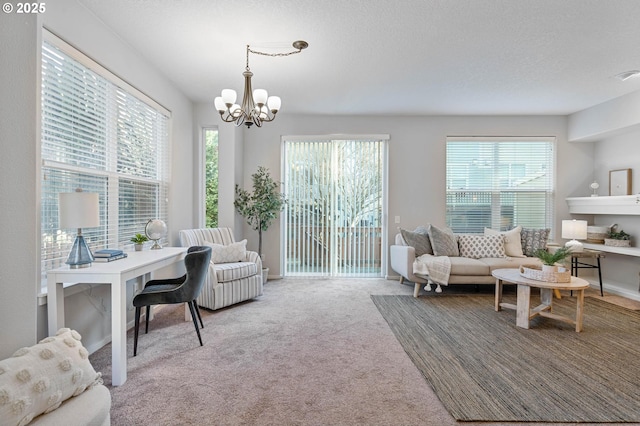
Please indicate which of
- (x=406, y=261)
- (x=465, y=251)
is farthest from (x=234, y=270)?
(x=465, y=251)

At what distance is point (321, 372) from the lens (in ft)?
7.61

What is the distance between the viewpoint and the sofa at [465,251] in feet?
14.1

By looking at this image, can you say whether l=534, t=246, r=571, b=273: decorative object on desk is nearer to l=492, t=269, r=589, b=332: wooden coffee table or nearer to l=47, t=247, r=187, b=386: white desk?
l=492, t=269, r=589, b=332: wooden coffee table

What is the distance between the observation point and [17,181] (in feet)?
5.04

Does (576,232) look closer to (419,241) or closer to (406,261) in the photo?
(419,241)

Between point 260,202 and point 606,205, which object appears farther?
point 260,202

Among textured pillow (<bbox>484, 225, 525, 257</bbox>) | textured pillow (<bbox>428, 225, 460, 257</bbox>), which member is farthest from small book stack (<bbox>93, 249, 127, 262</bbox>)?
textured pillow (<bbox>484, 225, 525, 257</bbox>)

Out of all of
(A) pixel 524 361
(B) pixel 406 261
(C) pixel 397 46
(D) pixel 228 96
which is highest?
(C) pixel 397 46

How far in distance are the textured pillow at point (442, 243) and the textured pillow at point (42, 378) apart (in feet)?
13.8

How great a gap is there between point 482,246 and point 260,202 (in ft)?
11.5

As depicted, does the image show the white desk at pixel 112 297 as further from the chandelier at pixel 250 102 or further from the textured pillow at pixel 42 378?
the chandelier at pixel 250 102

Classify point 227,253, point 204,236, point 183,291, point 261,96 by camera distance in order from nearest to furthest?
1. point 183,291
2. point 261,96
3. point 227,253
4. point 204,236

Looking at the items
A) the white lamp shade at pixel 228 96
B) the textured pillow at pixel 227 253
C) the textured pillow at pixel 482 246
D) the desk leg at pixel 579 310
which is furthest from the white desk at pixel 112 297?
the textured pillow at pixel 482 246

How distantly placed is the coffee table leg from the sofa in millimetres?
1026
